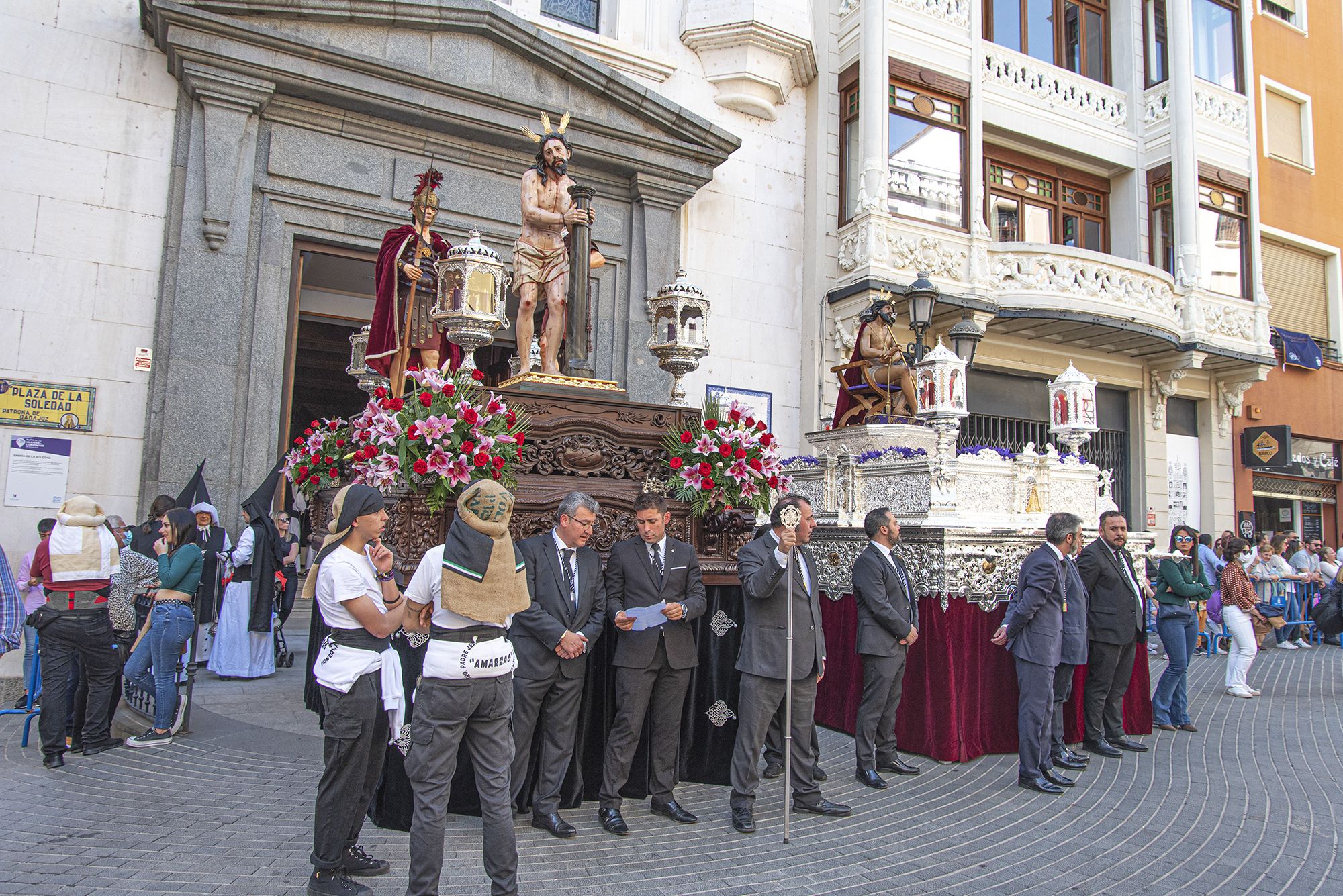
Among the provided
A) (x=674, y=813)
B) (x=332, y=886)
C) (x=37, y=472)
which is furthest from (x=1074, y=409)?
(x=37, y=472)

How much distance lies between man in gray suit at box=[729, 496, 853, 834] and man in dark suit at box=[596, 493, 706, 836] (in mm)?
341

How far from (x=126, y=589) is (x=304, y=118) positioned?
6.52 metres

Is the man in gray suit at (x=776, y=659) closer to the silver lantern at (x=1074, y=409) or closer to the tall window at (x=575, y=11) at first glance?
the silver lantern at (x=1074, y=409)

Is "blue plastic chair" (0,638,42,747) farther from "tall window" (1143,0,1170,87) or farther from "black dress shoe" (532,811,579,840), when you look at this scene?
"tall window" (1143,0,1170,87)

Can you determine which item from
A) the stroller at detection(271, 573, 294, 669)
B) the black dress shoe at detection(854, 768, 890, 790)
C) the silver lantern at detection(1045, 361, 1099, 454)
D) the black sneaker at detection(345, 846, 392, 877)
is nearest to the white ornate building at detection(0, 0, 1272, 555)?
the stroller at detection(271, 573, 294, 669)

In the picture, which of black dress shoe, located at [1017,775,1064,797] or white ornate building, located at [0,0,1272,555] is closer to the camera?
black dress shoe, located at [1017,775,1064,797]

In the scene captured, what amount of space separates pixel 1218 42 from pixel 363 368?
18.9 meters

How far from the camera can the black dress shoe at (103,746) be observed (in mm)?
6587

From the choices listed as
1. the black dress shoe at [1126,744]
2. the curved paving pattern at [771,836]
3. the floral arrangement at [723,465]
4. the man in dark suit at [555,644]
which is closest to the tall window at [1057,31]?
the floral arrangement at [723,465]

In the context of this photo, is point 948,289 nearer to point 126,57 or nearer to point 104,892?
point 126,57

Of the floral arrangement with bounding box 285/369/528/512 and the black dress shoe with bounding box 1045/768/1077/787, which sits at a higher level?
the floral arrangement with bounding box 285/369/528/512

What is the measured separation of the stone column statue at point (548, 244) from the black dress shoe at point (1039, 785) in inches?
181

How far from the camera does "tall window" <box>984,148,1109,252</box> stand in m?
16.8

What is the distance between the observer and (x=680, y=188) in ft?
42.6
